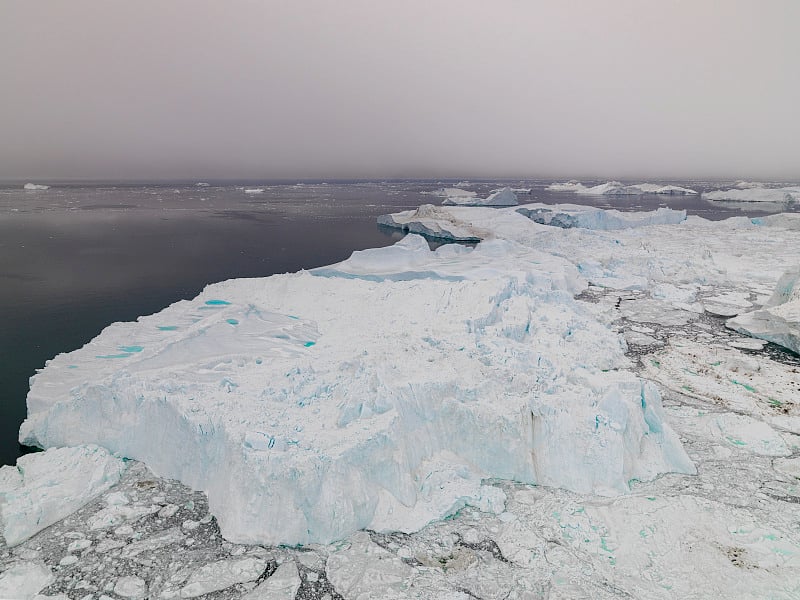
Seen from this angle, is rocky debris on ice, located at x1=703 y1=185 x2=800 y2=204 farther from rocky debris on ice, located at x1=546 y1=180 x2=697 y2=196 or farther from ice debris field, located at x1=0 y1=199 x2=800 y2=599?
ice debris field, located at x1=0 y1=199 x2=800 y2=599

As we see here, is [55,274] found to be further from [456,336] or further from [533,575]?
[533,575]

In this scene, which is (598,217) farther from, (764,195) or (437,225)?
(764,195)

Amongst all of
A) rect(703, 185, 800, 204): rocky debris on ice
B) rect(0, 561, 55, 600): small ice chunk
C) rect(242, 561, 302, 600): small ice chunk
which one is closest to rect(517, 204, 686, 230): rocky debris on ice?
rect(703, 185, 800, 204): rocky debris on ice

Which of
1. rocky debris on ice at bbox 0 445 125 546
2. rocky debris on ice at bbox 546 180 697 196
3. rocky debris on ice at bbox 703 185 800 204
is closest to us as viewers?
rocky debris on ice at bbox 0 445 125 546

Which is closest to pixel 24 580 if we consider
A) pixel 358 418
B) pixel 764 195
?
pixel 358 418

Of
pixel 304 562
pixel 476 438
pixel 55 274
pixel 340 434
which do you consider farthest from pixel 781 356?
pixel 55 274
